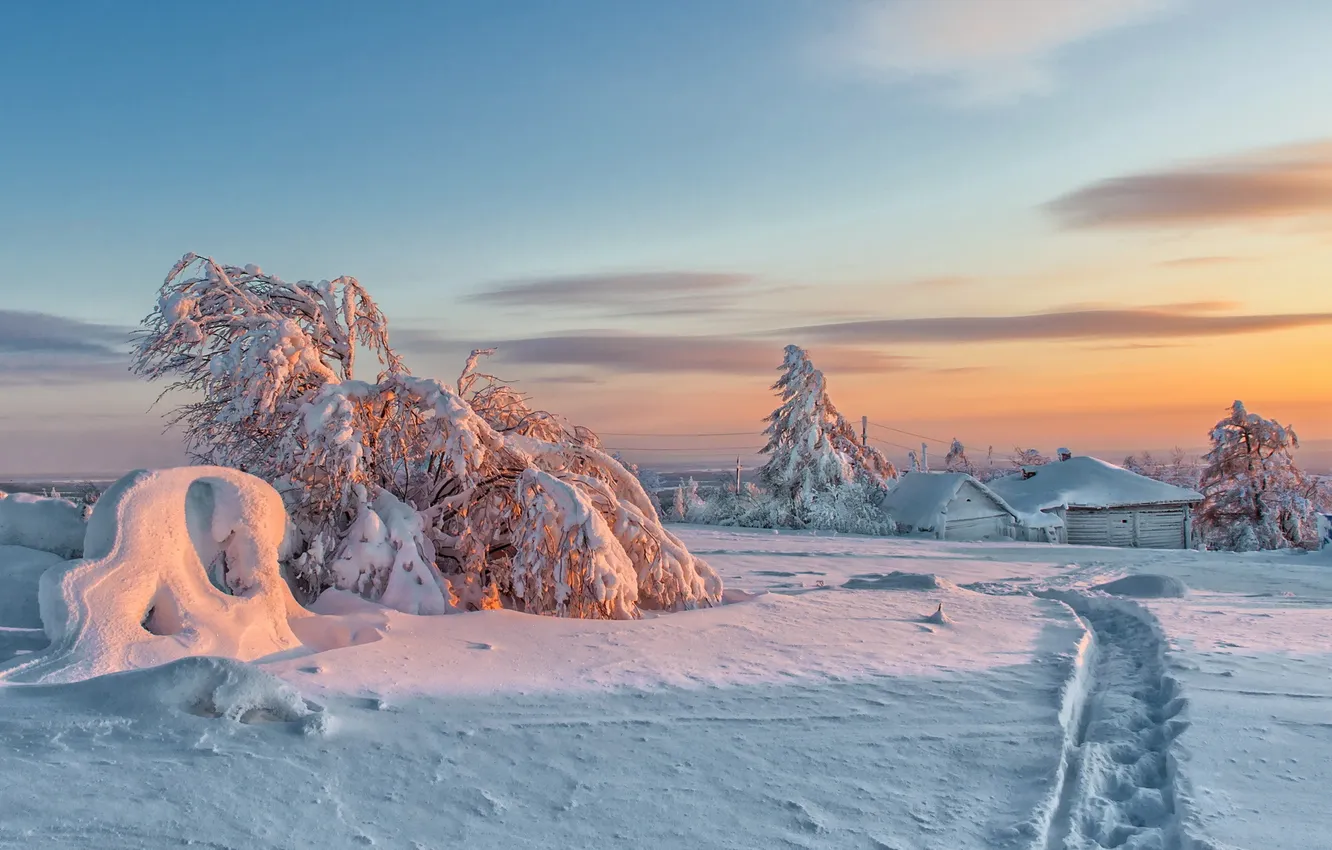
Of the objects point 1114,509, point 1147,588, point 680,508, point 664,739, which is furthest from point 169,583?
point 680,508

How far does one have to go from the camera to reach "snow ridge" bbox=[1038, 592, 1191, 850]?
16.8 ft

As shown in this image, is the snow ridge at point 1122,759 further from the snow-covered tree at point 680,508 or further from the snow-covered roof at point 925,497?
the snow-covered tree at point 680,508

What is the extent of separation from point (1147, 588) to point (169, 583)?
583 inches

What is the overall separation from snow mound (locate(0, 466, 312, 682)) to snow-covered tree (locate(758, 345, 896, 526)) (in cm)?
2787

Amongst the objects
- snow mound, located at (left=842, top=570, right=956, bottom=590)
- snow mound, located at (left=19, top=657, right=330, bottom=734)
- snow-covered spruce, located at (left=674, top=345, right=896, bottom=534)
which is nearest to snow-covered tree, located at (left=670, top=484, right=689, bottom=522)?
snow-covered spruce, located at (left=674, top=345, right=896, bottom=534)

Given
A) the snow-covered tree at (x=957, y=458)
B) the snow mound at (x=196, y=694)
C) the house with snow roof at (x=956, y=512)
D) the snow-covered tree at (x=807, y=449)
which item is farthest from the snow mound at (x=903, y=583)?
the snow-covered tree at (x=957, y=458)

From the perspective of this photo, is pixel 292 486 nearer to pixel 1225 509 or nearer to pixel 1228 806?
pixel 1228 806

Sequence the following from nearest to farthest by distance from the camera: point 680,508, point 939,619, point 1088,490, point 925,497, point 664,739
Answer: point 664,739 → point 939,619 → point 925,497 → point 1088,490 → point 680,508

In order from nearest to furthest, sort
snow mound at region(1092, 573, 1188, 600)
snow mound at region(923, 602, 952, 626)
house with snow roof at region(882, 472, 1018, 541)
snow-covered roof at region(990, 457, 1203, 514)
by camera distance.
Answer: snow mound at region(923, 602, 952, 626) < snow mound at region(1092, 573, 1188, 600) < house with snow roof at region(882, 472, 1018, 541) < snow-covered roof at region(990, 457, 1203, 514)

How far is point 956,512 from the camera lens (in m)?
32.9

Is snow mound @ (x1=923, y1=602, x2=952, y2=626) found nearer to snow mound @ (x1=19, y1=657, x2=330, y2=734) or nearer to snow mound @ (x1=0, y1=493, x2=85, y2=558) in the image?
snow mound @ (x1=19, y1=657, x2=330, y2=734)

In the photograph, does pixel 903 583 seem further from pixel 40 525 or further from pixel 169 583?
pixel 40 525

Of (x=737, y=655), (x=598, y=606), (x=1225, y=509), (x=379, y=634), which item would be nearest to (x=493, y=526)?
(x=598, y=606)

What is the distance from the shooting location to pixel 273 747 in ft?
17.9
